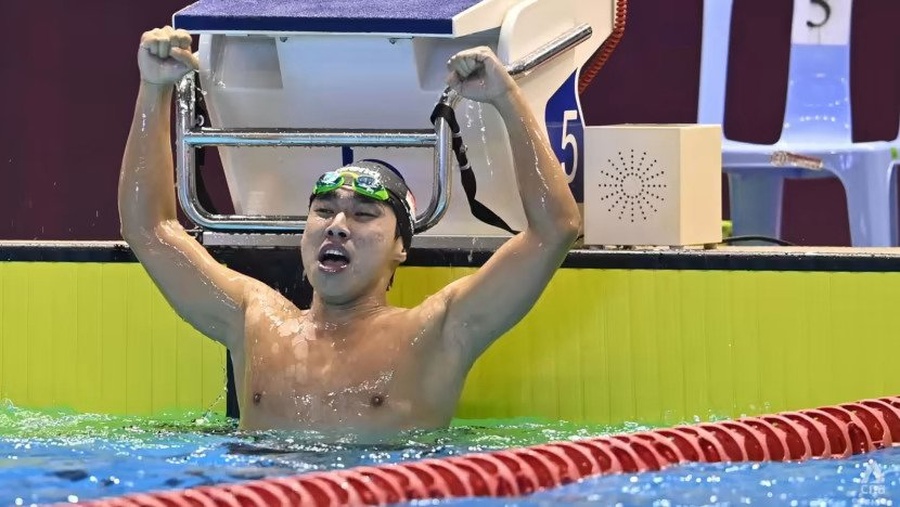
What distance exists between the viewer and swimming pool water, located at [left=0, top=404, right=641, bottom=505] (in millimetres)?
3549

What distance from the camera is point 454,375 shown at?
4.12 metres

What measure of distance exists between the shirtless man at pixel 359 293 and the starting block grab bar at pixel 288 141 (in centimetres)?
14

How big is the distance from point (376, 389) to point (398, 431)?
11cm

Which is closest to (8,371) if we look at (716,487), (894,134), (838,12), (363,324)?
(363,324)

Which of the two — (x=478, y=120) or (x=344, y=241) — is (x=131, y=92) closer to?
A: (x=478, y=120)

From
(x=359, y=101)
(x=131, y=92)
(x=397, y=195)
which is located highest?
(x=131, y=92)

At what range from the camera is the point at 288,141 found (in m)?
4.37

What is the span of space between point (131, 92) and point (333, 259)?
3.95 m

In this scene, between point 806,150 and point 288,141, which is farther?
point 806,150

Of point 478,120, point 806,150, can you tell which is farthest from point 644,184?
point 806,150

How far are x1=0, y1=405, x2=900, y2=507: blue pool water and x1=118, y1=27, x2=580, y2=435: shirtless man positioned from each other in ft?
0.36

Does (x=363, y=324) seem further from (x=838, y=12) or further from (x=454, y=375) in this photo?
(x=838, y=12)

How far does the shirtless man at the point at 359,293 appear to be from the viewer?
399cm

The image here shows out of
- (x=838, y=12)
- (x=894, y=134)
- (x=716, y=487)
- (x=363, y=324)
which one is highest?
(x=838, y=12)
